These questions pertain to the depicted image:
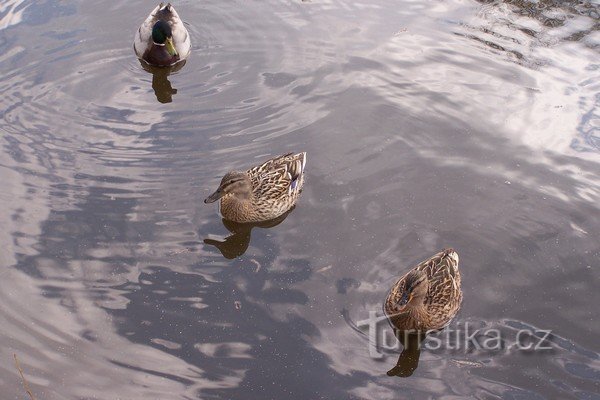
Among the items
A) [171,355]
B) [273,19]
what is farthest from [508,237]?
[273,19]

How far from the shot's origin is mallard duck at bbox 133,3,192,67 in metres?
9.25

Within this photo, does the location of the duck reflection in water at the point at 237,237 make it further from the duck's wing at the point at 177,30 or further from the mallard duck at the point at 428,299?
the duck's wing at the point at 177,30

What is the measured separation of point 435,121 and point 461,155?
2.30 ft

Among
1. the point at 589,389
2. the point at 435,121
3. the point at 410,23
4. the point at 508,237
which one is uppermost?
the point at 410,23

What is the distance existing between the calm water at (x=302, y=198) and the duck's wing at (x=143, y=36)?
17cm

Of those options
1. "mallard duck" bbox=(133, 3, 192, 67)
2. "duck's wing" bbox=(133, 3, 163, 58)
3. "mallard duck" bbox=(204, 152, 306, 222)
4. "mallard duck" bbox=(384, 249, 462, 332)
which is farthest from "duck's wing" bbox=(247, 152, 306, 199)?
"duck's wing" bbox=(133, 3, 163, 58)

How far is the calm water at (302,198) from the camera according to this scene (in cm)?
530

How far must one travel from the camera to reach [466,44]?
376 inches

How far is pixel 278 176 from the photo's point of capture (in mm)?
6797

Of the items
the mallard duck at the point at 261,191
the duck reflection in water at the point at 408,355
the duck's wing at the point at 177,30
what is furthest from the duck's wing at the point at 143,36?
the duck reflection in water at the point at 408,355

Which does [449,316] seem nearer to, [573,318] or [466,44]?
[573,318]

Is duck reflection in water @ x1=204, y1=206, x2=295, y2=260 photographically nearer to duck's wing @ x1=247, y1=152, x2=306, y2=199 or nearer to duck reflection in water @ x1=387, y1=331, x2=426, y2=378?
duck's wing @ x1=247, y1=152, x2=306, y2=199

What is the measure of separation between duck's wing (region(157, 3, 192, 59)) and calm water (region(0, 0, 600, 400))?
33 cm

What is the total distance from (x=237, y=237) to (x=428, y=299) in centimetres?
204
